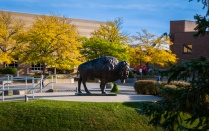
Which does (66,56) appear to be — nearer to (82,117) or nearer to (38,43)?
(38,43)

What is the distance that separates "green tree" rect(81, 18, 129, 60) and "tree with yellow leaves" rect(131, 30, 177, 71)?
2.32 meters

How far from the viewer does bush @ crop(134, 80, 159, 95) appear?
67.7 feet

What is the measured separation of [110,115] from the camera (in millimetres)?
14234

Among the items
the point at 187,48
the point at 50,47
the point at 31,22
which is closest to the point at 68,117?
the point at 50,47

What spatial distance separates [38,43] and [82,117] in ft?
85.0

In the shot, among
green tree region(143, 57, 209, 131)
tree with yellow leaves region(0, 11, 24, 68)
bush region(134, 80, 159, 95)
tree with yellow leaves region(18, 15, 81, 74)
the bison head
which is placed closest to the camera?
green tree region(143, 57, 209, 131)

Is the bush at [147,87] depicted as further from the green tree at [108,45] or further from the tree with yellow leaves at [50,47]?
the green tree at [108,45]

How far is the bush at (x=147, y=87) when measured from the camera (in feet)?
67.7

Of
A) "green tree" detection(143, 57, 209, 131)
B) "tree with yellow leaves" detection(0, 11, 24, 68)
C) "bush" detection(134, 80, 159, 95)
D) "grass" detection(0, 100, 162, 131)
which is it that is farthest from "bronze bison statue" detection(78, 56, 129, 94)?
"tree with yellow leaves" detection(0, 11, 24, 68)

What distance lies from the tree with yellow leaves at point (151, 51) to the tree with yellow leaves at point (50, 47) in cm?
1068

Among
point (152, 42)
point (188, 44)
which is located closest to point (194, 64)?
point (152, 42)

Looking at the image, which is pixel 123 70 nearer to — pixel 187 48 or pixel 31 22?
pixel 31 22

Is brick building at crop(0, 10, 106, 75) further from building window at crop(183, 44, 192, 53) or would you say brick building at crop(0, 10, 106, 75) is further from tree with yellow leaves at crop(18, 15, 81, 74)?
building window at crop(183, 44, 192, 53)

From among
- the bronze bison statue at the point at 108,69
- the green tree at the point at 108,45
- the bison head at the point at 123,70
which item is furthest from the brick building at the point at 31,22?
the bison head at the point at 123,70
